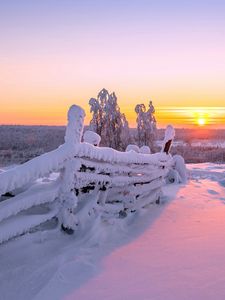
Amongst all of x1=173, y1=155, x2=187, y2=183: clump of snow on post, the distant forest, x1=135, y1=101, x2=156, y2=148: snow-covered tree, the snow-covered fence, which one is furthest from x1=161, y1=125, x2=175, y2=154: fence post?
x1=135, y1=101, x2=156, y2=148: snow-covered tree

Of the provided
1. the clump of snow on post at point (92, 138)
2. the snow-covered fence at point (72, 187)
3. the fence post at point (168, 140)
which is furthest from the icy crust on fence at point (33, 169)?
the fence post at point (168, 140)

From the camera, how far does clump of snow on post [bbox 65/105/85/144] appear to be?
4570mm

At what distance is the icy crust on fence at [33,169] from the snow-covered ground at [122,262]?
73cm

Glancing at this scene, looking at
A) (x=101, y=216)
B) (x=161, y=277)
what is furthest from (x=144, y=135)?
(x=161, y=277)

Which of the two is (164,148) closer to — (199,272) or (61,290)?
(199,272)

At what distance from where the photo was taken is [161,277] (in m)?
3.44

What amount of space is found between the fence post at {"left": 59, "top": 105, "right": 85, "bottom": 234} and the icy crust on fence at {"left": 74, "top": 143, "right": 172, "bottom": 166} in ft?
0.37

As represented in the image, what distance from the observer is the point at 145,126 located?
28.2 meters

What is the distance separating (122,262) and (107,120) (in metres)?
22.0

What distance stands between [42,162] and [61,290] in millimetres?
1424

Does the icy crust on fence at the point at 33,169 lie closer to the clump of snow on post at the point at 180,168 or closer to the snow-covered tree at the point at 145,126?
the clump of snow on post at the point at 180,168

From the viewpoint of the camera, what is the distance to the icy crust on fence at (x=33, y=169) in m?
3.70

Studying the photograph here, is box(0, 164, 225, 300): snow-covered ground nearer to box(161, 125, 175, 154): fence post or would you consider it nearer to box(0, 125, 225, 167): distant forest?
box(161, 125, 175, 154): fence post

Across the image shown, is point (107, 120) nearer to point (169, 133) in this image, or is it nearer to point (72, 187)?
point (169, 133)
